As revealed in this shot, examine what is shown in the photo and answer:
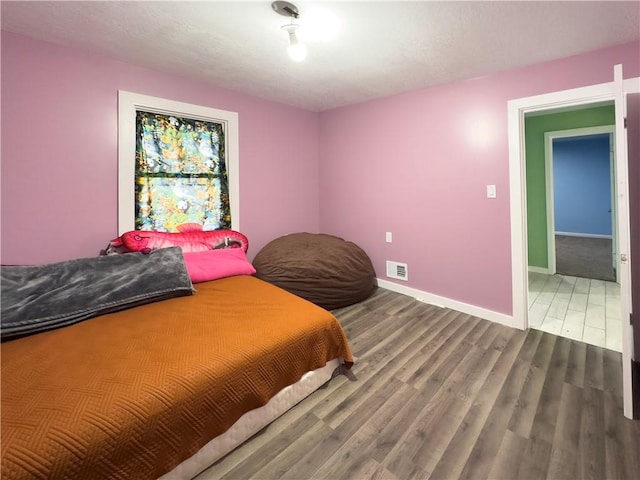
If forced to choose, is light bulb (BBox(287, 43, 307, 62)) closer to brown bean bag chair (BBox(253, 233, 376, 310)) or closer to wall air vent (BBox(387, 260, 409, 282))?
brown bean bag chair (BBox(253, 233, 376, 310))

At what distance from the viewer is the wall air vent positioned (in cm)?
354

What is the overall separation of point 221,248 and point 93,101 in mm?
1557

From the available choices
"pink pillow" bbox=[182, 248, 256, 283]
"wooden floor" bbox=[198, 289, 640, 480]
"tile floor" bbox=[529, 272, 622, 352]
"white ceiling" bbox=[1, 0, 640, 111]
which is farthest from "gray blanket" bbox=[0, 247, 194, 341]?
"tile floor" bbox=[529, 272, 622, 352]

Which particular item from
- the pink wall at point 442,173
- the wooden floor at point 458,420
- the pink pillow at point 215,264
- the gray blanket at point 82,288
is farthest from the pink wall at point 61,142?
the wooden floor at point 458,420

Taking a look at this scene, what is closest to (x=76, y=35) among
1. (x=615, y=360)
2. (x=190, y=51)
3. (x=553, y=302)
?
(x=190, y=51)

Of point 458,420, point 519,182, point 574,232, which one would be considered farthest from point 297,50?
point 574,232

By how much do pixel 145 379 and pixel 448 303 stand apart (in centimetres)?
285

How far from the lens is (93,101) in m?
2.45

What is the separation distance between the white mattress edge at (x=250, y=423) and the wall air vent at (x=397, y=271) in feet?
6.08

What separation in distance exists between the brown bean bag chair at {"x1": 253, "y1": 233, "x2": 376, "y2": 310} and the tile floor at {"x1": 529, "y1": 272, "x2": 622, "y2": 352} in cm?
167

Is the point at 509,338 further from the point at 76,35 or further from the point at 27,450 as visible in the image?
the point at 76,35

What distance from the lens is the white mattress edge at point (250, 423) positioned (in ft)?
4.23

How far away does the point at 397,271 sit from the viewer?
3619 mm

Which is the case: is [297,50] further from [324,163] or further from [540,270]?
[540,270]
